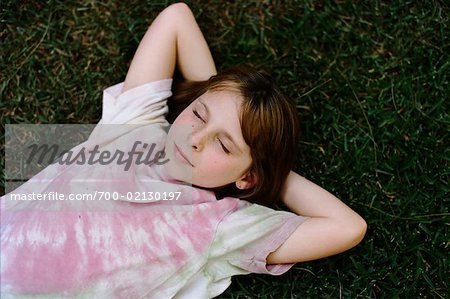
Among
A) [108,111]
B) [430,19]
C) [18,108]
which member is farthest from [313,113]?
[18,108]

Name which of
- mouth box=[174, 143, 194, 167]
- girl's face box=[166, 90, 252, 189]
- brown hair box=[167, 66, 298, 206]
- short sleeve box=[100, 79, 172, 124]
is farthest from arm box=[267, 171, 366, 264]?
short sleeve box=[100, 79, 172, 124]

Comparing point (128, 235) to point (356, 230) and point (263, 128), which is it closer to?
point (263, 128)

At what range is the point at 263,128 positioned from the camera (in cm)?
209

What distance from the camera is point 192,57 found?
7.83 feet

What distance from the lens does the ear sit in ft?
7.16

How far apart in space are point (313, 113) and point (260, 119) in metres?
0.50

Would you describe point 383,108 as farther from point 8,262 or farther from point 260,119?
point 8,262

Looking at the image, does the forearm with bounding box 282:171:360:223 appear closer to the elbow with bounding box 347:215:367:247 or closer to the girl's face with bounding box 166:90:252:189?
the elbow with bounding box 347:215:367:247

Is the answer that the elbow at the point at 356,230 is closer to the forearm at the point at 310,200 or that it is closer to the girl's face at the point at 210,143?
the forearm at the point at 310,200

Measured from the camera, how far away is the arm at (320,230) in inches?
84.3

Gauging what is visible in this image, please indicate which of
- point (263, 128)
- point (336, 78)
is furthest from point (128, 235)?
point (336, 78)

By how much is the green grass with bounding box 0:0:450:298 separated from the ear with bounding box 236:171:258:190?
12.7 inches

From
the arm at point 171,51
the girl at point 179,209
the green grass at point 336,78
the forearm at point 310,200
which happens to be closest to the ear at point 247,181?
the girl at point 179,209

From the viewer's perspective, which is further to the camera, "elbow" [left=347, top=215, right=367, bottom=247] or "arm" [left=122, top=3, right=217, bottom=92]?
"arm" [left=122, top=3, right=217, bottom=92]
